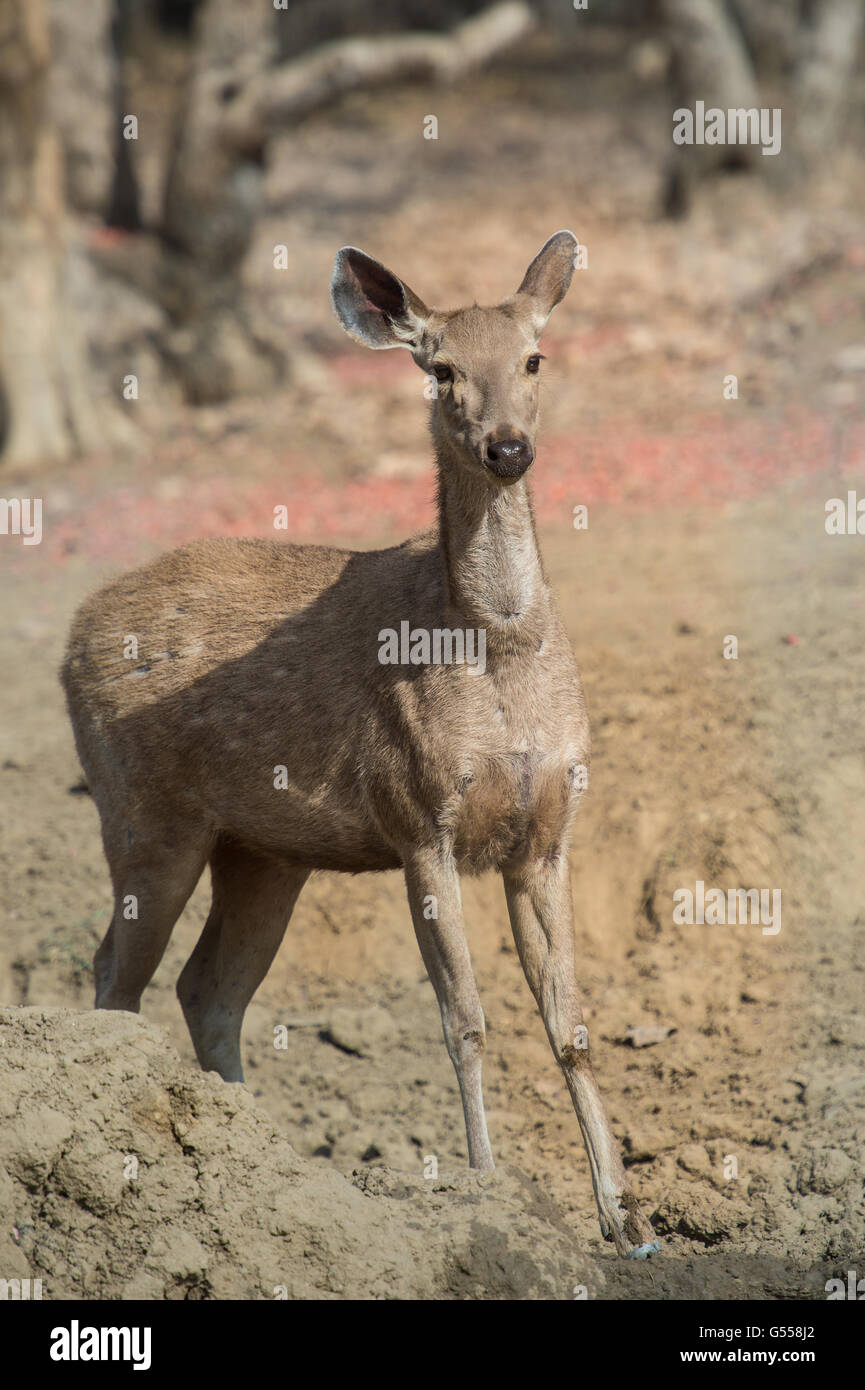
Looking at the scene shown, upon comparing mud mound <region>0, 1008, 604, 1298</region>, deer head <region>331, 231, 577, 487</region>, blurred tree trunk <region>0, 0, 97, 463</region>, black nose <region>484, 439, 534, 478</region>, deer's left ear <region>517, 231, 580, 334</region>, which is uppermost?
blurred tree trunk <region>0, 0, 97, 463</region>

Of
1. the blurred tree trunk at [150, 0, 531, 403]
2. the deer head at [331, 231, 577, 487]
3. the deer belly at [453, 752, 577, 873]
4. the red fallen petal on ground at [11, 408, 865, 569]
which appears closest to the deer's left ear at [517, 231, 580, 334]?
the deer head at [331, 231, 577, 487]

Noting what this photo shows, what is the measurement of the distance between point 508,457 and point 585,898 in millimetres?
3494

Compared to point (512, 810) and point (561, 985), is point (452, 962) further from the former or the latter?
point (512, 810)

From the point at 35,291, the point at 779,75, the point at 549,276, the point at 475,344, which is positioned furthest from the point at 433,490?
the point at 779,75

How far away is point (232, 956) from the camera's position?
6.88m

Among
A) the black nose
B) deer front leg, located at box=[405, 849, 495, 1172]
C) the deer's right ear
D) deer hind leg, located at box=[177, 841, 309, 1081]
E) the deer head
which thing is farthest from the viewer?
deer hind leg, located at box=[177, 841, 309, 1081]

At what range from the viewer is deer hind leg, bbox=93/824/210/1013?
645 centimetres

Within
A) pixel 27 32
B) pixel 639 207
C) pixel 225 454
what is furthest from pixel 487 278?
pixel 27 32

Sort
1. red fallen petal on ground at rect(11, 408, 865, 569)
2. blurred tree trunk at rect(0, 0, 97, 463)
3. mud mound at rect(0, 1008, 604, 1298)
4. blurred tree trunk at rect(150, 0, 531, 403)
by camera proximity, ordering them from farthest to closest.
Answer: blurred tree trunk at rect(150, 0, 531, 403) → blurred tree trunk at rect(0, 0, 97, 463) → red fallen petal on ground at rect(11, 408, 865, 569) → mud mound at rect(0, 1008, 604, 1298)

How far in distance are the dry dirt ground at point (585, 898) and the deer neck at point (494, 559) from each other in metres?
0.48

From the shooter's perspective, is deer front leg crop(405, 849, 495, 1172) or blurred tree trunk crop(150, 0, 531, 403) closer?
deer front leg crop(405, 849, 495, 1172)

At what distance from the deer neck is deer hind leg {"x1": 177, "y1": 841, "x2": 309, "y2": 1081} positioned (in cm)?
171

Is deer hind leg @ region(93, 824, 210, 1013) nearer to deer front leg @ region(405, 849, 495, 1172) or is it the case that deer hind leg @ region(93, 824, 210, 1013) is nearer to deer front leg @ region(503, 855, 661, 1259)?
deer front leg @ region(405, 849, 495, 1172)
